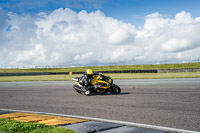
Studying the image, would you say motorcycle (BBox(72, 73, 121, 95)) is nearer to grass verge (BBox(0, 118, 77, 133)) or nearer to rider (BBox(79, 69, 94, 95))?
rider (BBox(79, 69, 94, 95))

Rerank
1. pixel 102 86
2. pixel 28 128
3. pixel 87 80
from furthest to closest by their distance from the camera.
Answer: pixel 87 80, pixel 102 86, pixel 28 128

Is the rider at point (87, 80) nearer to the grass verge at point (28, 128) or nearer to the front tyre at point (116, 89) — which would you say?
the front tyre at point (116, 89)

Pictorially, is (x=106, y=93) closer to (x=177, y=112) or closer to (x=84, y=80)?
(x=84, y=80)

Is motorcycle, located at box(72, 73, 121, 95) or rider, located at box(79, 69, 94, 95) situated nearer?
motorcycle, located at box(72, 73, 121, 95)

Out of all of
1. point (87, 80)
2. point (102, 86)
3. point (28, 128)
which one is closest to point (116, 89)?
point (102, 86)

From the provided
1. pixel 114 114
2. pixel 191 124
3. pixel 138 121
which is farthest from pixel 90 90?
pixel 191 124

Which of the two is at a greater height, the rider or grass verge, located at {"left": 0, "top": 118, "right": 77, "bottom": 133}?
the rider

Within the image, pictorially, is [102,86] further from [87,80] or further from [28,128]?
[28,128]

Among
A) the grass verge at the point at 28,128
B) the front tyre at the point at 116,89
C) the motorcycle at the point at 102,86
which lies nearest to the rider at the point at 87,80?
the motorcycle at the point at 102,86

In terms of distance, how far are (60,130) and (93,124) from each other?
36.5 inches

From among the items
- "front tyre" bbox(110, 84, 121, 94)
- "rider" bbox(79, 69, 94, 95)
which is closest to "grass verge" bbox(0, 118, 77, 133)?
"rider" bbox(79, 69, 94, 95)

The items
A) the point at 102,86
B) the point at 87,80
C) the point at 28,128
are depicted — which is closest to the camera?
the point at 28,128

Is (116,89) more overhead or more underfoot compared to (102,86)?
more underfoot

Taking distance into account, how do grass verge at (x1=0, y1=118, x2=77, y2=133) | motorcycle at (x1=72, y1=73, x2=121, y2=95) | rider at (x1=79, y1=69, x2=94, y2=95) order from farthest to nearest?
rider at (x1=79, y1=69, x2=94, y2=95), motorcycle at (x1=72, y1=73, x2=121, y2=95), grass verge at (x1=0, y1=118, x2=77, y2=133)
